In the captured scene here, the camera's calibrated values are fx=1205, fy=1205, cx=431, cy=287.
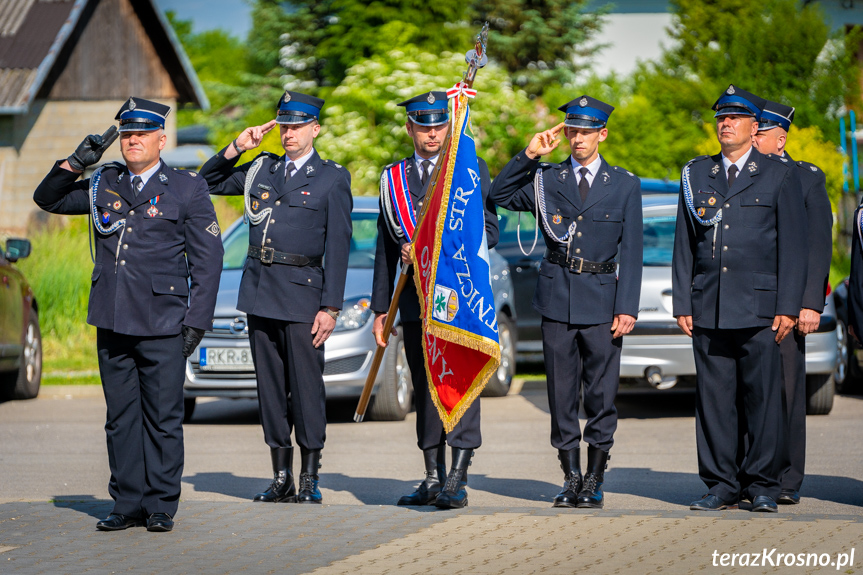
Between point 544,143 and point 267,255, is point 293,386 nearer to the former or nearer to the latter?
point 267,255

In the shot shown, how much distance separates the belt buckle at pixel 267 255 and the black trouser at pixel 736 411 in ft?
8.11

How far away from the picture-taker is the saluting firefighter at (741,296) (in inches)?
258

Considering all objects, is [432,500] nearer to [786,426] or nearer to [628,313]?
[628,313]

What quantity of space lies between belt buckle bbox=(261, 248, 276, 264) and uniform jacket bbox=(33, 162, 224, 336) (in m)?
0.74

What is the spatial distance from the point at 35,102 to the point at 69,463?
21459 mm

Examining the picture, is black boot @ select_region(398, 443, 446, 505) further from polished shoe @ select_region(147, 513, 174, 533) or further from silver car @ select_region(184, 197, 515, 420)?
silver car @ select_region(184, 197, 515, 420)

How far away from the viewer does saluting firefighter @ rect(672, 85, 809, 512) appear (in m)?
6.54

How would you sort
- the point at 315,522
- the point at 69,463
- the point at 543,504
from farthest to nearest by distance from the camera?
the point at 69,463
the point at 543,504
the point at 315,522

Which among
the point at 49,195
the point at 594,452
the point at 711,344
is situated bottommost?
the point at 594,452

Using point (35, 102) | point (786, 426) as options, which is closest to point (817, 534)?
point (786, 426)

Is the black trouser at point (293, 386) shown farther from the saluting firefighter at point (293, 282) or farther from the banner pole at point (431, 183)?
the banner pole at point (431, 183)

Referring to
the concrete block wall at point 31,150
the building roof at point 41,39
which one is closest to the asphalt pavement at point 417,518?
the building roof at point 41,39

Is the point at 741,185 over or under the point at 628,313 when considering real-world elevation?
over

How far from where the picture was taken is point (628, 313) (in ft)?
21.8
